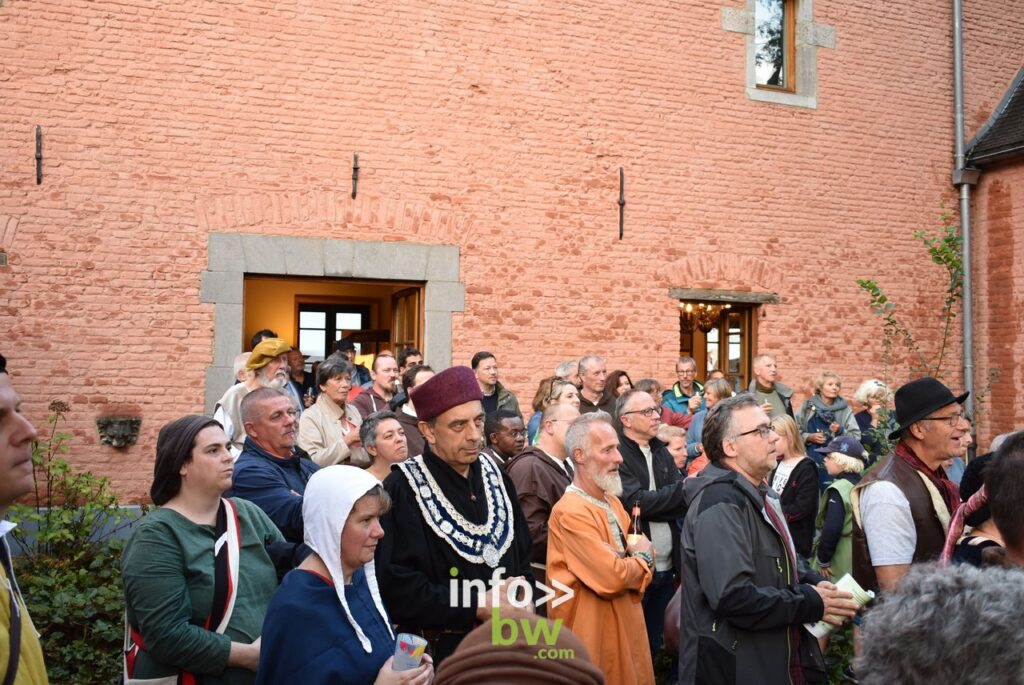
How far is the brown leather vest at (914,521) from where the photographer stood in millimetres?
3514

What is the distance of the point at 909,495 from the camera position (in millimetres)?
3535

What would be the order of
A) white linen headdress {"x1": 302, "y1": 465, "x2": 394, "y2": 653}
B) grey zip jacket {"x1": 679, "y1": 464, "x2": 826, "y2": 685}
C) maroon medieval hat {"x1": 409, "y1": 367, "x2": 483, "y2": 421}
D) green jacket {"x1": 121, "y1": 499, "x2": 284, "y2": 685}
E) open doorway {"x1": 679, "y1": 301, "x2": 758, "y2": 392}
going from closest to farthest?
1. white linen headdress {"x1": 302, "y1": 465, "x2": 394, "y2": 653}
2. green jacket {"x1": 121, "y1": 499, "x2": 284, "y2": 685}
3. grey zip jacket {"x1": 679, "y1": 464, "x2": 826, "y2": 685}
4. maroon medieval hat {"x1": 409, "y1": 367, "x2": 483, "y2": 421}
5. open doorway {"x1": 679, "y1": 301, "x2": 758, "y2": 392}

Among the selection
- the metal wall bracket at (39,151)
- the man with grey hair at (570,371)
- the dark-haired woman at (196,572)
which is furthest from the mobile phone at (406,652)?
the metal wall bracket at (39,151)

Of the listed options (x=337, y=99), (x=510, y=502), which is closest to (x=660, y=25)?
(x=337, y=99)

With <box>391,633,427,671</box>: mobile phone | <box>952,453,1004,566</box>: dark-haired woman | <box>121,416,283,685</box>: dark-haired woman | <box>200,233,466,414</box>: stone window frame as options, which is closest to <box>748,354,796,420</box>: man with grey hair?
<box>200,233,466,414</box>: stone window frame

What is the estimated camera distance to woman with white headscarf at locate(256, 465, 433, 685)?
254 cm

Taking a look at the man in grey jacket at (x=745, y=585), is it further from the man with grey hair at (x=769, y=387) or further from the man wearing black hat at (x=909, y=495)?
the man with grey hair at (x=769, y=387)

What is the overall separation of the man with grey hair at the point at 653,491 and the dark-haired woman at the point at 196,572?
2604 mm

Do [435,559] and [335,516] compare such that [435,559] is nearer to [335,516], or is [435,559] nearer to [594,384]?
[335,516]

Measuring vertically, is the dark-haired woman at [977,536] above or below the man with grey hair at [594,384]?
below

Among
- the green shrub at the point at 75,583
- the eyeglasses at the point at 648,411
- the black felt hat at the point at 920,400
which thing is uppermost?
the black felt hat at the point at 920,400

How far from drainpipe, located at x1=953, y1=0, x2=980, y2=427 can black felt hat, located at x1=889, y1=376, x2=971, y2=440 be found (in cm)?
989

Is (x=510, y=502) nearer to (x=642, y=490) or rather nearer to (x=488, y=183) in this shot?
(x=642, y=490)

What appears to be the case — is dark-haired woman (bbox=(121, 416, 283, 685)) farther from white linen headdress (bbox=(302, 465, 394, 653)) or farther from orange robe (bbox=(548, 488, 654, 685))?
orange robe (bbox=(548, 488, 654, 685))
